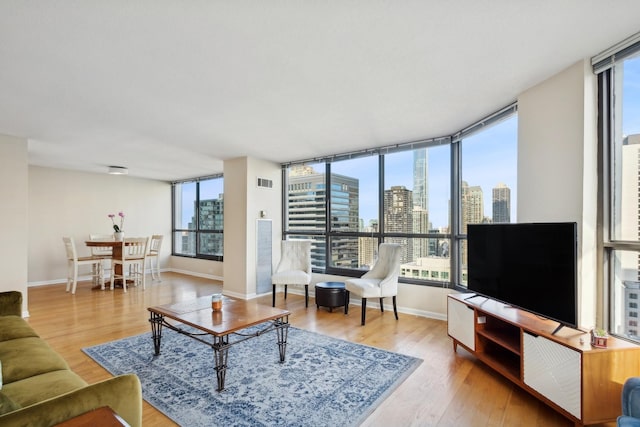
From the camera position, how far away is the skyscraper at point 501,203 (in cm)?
323

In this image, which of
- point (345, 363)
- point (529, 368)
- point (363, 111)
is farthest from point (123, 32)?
point (529, 368)

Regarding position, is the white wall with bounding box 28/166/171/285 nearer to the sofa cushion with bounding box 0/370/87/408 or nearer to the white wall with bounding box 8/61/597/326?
the white wall with bounding box 8/61/597/326

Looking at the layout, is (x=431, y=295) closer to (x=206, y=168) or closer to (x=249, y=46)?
(x=249, y=46)

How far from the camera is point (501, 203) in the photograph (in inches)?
131

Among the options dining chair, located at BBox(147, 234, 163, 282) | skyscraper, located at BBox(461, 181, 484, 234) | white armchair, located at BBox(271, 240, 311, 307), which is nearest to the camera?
skyscraper, located at BBox(461, 181, 484, 234)

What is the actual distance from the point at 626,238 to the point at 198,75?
3351 millimetres

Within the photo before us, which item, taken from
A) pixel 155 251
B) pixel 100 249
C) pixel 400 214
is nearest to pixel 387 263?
pixel 400 214

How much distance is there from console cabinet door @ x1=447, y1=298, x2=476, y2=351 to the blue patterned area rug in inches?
18.5

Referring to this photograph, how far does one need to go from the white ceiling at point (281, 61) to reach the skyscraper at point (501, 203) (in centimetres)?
84

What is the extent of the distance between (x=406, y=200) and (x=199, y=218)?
17.4 ft

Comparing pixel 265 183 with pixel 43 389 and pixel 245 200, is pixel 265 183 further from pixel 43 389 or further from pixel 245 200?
pixel 43 389

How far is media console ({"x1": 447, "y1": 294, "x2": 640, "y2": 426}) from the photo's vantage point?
1787 mm

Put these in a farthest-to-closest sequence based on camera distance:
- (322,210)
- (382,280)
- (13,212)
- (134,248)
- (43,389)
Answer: (134,248), (322,210), (382,280), (13,212), (43,389)

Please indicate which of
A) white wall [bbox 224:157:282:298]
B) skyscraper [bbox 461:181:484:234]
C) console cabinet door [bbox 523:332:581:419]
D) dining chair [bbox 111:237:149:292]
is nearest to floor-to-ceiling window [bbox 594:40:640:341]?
console cabinet door [bbox 523:332:581:419]
